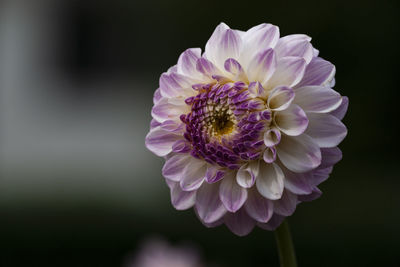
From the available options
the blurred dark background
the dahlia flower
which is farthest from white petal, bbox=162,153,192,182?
the blurred dark background

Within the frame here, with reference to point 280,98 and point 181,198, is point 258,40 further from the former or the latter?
point 181,198

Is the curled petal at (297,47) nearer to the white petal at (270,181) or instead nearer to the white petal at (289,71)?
the white petal at (289,71)

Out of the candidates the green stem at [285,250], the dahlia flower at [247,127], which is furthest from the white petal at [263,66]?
the green stem at [285,250]

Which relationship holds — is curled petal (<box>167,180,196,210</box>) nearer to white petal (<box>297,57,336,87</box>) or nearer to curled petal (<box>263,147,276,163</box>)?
curled petal (<box>263,147,276,163</box>)

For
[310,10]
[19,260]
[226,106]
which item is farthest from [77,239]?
[226,106]

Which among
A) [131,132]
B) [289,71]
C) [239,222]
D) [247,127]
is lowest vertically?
[131,132]

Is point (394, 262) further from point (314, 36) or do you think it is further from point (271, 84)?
point (271, 84)

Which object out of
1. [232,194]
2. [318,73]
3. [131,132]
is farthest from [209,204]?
[131,132]

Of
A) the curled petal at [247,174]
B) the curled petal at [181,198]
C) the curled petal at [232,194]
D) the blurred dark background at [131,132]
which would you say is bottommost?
the blurred dark background at [131,132]
